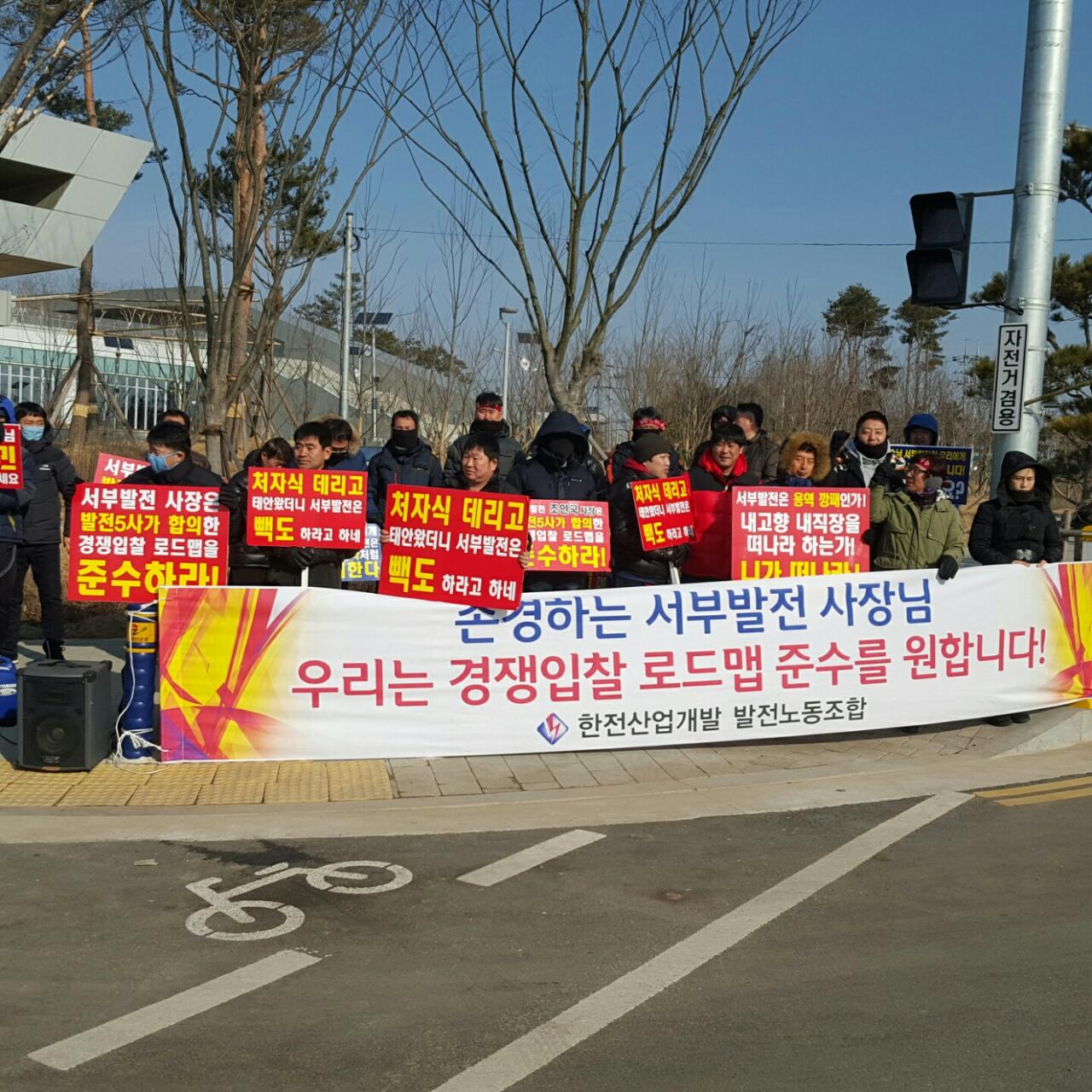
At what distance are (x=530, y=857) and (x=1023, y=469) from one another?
5.21 metres

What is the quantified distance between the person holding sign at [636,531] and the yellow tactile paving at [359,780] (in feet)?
7.44

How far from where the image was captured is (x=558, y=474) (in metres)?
9.20

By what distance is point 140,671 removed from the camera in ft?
25.6

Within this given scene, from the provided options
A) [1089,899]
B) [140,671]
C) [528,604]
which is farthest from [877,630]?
[140,671]

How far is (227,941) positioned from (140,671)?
306cm

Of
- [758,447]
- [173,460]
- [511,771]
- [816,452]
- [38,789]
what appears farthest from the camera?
[758,447]

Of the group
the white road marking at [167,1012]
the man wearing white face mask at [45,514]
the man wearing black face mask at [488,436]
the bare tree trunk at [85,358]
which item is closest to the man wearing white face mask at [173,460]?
the man wearing white face mask at [45,514]

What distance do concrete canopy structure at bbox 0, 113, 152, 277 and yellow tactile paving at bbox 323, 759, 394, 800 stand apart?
56.8 ft

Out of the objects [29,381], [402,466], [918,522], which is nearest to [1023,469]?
[918,522]

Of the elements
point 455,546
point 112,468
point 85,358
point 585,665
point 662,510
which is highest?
point 85,358

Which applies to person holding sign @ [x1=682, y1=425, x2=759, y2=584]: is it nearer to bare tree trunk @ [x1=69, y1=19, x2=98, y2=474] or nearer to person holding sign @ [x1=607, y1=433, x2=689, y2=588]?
person holding sign @ [x1=607, y1=433, x2=689, y2=588]

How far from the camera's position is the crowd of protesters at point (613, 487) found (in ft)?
28.8

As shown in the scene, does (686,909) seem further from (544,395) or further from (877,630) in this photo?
(544,395)

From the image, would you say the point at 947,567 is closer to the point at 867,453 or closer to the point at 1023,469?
the point at 1023,469
